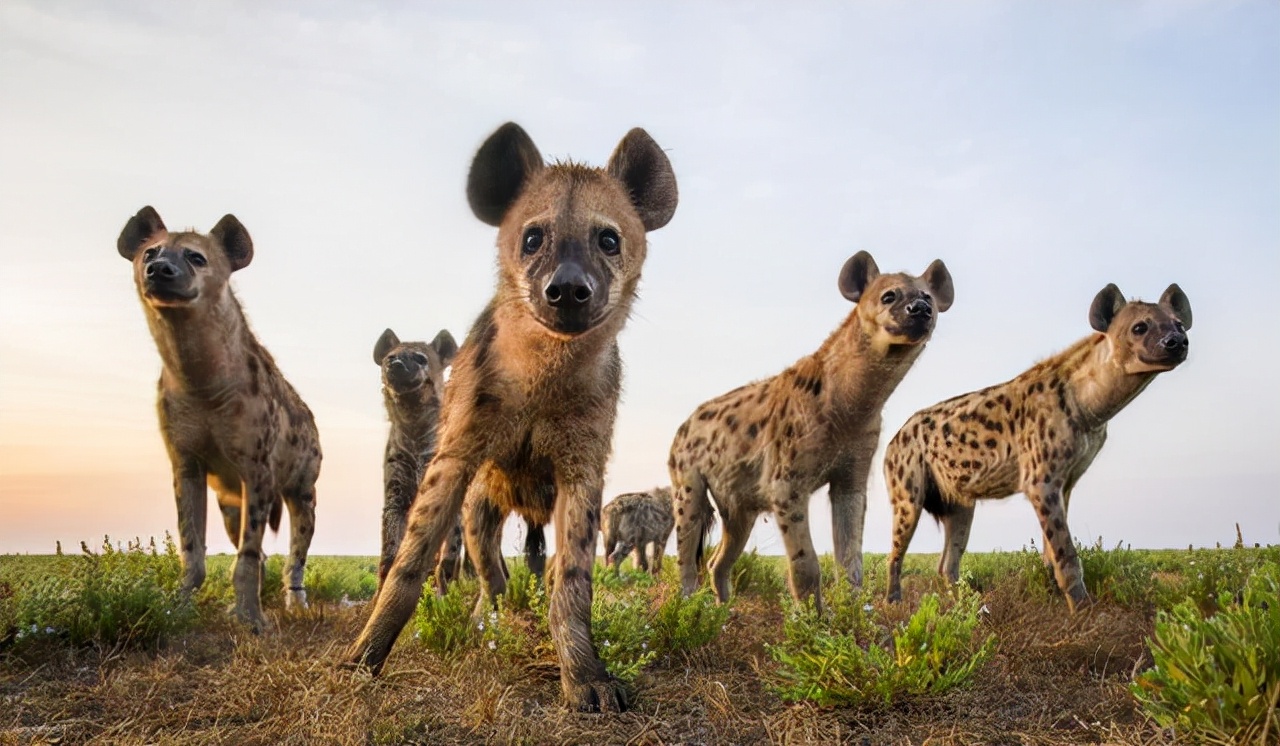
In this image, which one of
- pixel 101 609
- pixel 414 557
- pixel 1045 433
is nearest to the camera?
pixel 414 557

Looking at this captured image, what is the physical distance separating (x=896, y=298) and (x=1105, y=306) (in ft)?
6.90

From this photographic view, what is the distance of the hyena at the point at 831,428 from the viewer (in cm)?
614

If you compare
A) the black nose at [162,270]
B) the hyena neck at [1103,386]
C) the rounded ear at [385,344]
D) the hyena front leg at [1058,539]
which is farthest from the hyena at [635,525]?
the black nose at [162,270]

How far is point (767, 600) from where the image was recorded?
7758mm

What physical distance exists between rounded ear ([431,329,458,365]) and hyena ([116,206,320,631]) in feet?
4.75

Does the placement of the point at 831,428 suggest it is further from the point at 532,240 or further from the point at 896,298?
the point at 532,240

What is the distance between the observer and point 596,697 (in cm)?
389

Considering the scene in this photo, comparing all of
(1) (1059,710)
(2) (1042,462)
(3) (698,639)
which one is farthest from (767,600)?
(1) (1059,710)

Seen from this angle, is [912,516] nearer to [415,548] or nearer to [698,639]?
[698,639]

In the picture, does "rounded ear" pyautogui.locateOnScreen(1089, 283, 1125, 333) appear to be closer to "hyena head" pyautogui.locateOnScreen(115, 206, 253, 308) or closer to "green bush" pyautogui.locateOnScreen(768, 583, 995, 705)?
"green bush" pyautogui.locateOnScreen(768, 583, 995, 705)

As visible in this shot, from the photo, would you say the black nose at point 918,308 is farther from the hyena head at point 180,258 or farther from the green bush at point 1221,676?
the hyena head at point 180,258

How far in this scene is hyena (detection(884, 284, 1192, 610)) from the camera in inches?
278

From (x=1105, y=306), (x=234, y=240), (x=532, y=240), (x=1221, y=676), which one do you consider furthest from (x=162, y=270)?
(x=1105, y=306)

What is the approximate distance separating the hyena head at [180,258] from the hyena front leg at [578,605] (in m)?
2.86
